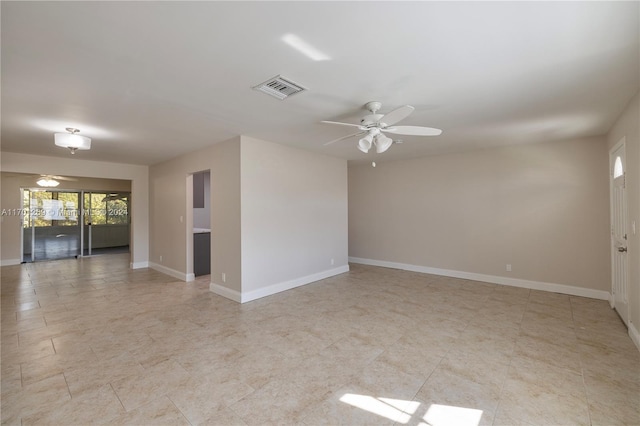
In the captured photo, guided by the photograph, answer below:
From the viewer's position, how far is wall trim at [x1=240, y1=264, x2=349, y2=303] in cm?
432

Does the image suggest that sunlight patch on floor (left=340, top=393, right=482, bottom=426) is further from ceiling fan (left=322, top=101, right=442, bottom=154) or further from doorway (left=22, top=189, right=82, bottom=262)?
doorway (left=22, top=189, right=82, bottom=262)

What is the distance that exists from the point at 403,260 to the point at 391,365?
4.10m

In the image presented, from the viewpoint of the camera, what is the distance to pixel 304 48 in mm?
1972

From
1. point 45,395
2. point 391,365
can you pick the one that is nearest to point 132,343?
point 45,395

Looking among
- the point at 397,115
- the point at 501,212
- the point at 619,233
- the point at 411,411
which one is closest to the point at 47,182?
the point at 397,115

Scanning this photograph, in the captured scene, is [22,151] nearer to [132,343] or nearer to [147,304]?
[147,304]

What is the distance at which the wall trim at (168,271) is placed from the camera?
18.4ft

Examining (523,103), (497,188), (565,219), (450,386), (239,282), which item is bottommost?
(450,386)

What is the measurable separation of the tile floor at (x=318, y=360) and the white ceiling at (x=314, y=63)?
8.14ft

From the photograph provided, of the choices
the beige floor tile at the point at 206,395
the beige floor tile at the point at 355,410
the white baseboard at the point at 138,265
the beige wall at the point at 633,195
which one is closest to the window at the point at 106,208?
the white baseboard at the point at 138,265

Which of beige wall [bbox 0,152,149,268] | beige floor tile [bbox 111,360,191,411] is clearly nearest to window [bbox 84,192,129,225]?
beige wall [bbox 0,152,149,268]

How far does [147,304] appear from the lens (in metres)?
4.17

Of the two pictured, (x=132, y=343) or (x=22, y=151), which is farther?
(x=22, y=151)

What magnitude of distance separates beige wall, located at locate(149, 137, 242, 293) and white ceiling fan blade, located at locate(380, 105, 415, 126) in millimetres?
2405
